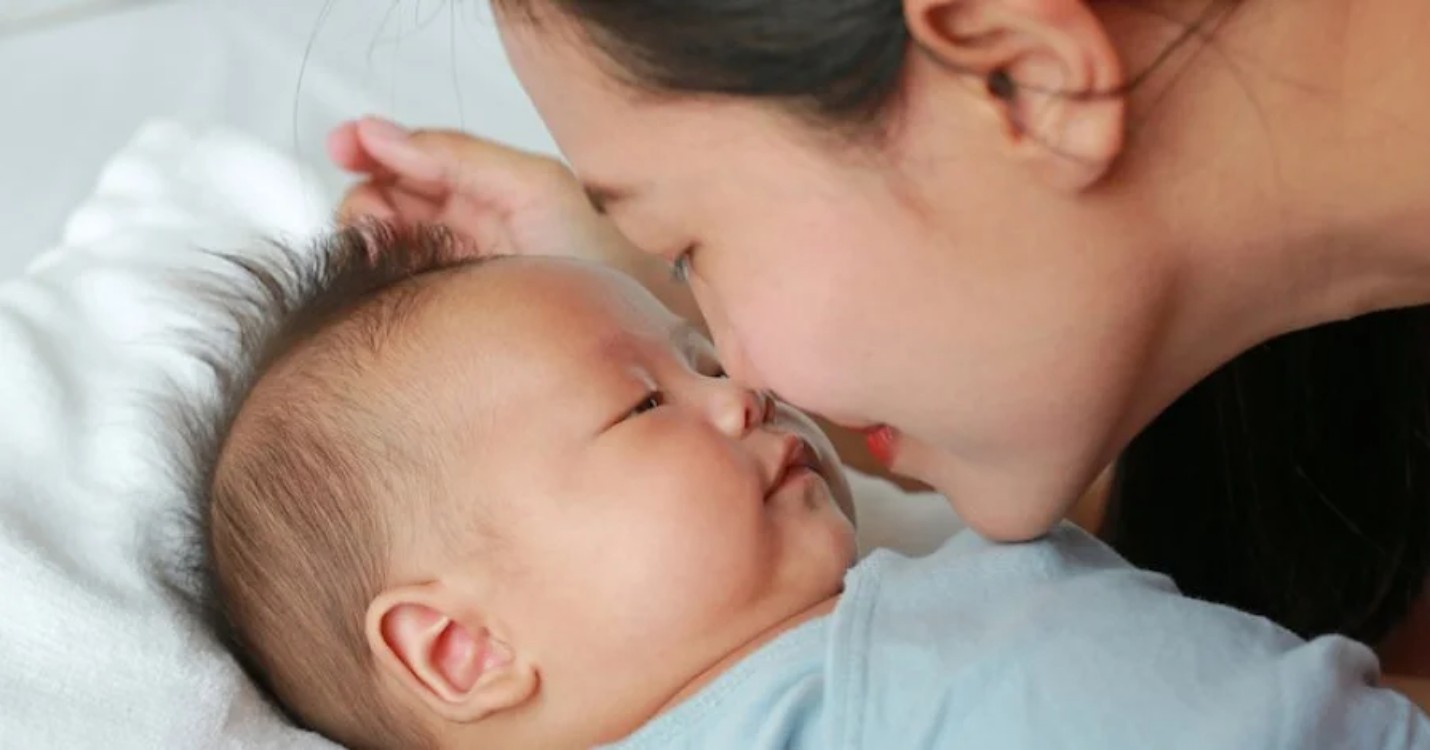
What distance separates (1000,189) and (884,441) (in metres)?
0.22

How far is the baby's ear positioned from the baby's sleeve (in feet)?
0.64

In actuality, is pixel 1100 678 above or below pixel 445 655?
above

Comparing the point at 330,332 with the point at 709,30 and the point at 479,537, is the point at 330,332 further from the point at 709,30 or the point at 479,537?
the point at 709,30

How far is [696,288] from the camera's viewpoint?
30.9 inches

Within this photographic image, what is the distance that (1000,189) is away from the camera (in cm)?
66

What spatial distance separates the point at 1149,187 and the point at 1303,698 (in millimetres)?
238

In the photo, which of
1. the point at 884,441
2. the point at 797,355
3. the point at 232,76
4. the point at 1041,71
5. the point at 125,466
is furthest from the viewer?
the point at 232,76

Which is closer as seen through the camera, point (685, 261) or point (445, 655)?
point (685, 261)

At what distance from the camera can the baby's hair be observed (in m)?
0.88

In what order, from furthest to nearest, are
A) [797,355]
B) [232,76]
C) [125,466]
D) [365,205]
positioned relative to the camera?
[232,76] < [365,205] < [125,466] < [797,355]

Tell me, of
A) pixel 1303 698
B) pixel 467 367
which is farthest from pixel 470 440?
pixel 1303 698

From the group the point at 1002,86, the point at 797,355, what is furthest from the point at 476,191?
the point at 1002,86

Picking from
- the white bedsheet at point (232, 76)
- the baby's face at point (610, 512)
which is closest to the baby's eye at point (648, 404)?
the baby's face at point (610, 512)

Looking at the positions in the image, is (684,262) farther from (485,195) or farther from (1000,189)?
(485,195)
